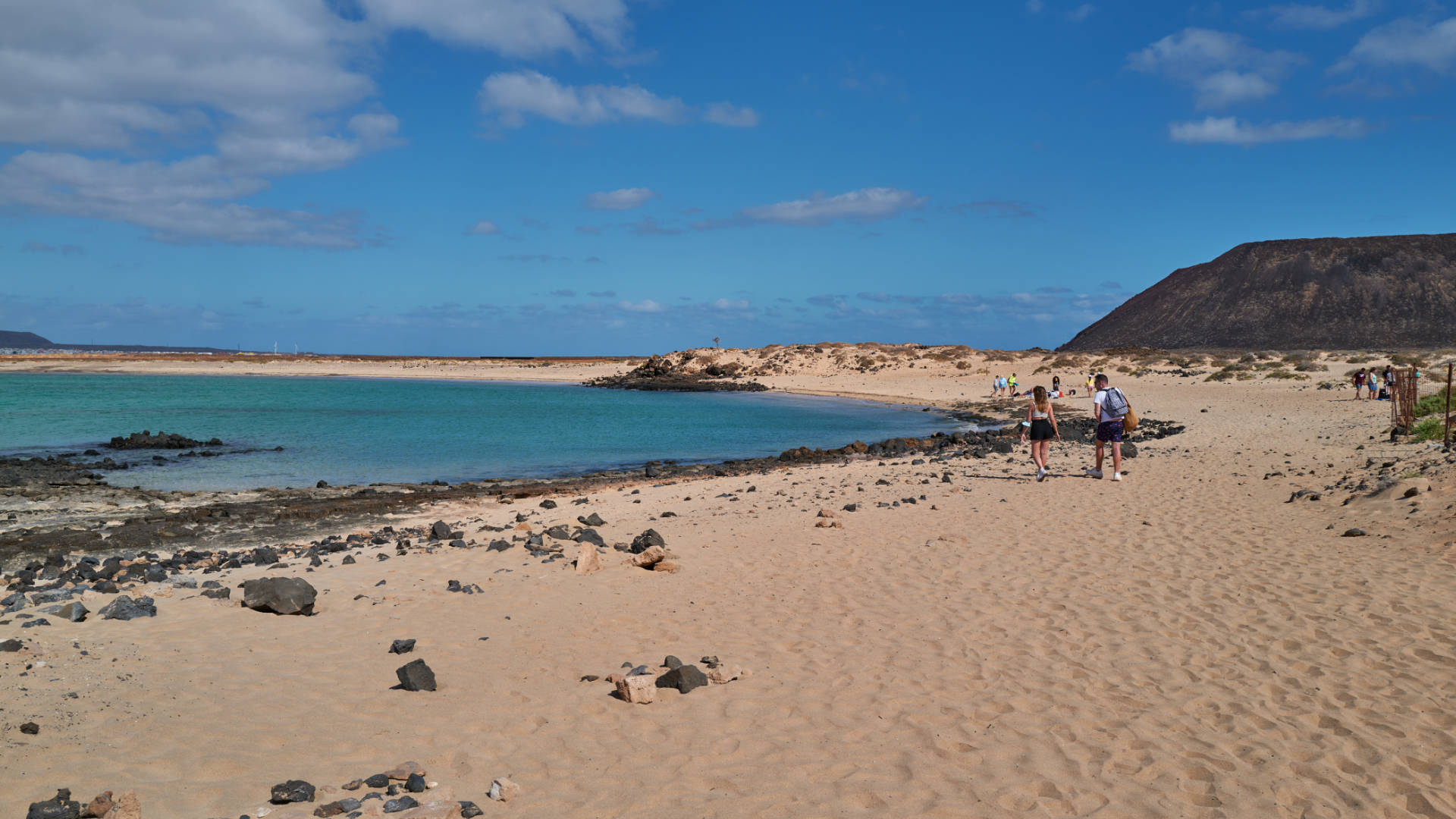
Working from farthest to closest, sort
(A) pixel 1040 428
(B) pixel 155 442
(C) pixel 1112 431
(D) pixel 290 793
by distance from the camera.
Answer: (B) pixel 155 442 → (A) pixel 1040 428 → (C) pixel 1112 431 → (D) pixel 290 793

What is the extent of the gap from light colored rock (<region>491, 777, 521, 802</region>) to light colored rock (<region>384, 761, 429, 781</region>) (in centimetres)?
48

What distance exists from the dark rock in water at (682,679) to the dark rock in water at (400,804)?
2.04m

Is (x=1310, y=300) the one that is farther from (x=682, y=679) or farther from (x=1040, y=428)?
(x=682, y=679)

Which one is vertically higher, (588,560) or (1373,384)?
(1373,384)

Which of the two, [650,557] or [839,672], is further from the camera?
[650,557]

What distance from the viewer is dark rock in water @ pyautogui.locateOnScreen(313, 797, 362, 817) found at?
173 inches

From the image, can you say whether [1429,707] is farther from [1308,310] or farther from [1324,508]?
[1308,310]

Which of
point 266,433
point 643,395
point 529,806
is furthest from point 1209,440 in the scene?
point 643,395

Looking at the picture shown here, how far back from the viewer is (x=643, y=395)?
64875mm

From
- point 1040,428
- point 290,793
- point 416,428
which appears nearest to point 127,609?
point 290,793

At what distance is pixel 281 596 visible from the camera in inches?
323

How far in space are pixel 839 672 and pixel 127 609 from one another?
22.2ft

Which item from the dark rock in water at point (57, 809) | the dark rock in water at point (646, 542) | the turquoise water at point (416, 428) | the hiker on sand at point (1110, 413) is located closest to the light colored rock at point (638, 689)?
the dark rock in water at point (57, 809)

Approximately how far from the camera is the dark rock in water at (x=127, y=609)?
25.7 ft
